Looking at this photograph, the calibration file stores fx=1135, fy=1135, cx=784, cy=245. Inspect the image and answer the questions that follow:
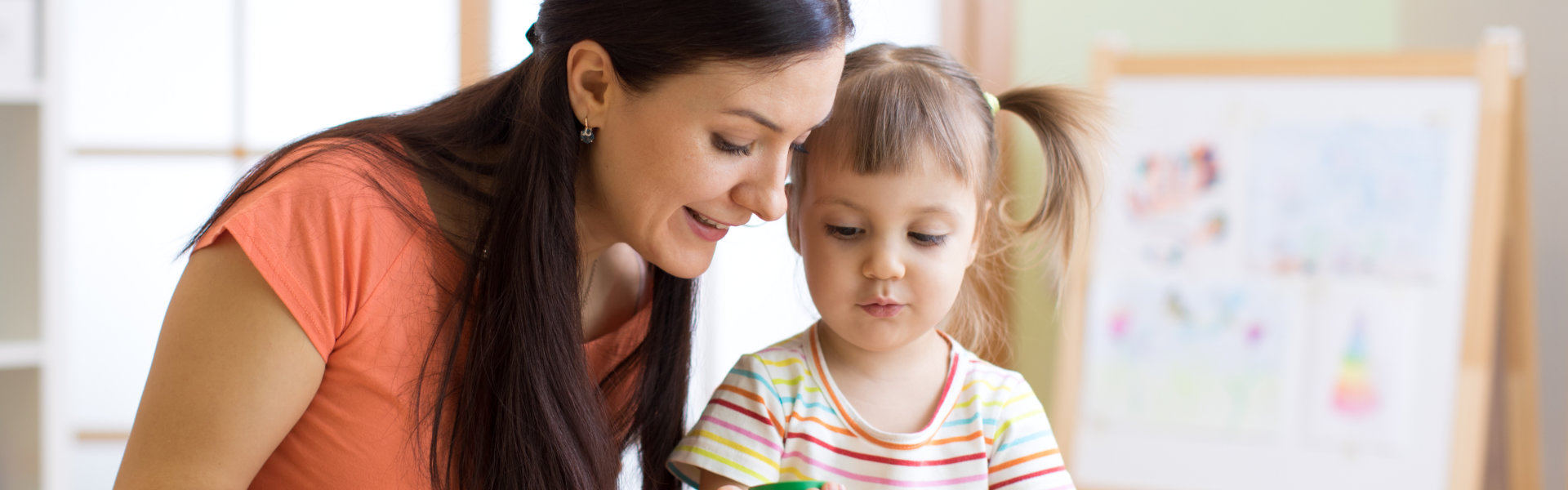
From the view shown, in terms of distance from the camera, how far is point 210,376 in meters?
0.88

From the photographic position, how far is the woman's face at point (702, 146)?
0.94 m

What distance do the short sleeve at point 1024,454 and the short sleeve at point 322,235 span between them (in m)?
0.55

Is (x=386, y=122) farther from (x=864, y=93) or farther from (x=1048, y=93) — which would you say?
(x=1048, y=93)

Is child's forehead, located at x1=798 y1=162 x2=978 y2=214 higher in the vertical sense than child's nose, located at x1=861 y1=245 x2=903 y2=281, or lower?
higher

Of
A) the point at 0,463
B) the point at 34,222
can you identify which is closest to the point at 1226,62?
the point at 34,222

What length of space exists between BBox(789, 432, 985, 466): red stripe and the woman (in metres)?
0.19

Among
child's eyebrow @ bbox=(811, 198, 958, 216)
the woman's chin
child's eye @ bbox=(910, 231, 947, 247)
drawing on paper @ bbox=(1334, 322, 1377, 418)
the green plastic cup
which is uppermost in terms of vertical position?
child's eyebrow @ bbox=(811, 198, 958, 216)

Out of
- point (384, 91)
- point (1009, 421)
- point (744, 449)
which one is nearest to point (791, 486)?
point (744, 449)

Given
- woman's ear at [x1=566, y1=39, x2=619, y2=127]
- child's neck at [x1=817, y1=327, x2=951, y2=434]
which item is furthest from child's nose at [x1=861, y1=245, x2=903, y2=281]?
woman's ear at [x1=566, y1=39, x2=619, y2=127]

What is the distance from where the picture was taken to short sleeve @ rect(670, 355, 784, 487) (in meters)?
0.96

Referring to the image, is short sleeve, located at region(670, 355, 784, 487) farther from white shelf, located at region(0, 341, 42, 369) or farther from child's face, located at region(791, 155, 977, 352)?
white shelf, located at region(0, 341, 42, 369)

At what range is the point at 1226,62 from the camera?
2455 millimetres

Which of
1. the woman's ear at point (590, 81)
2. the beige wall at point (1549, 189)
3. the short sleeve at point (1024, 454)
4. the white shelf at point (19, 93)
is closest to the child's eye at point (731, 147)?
the woman's ear at point (590, 81)

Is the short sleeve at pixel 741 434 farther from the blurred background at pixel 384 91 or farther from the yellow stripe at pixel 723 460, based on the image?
the blurred background at pixel 384 91
